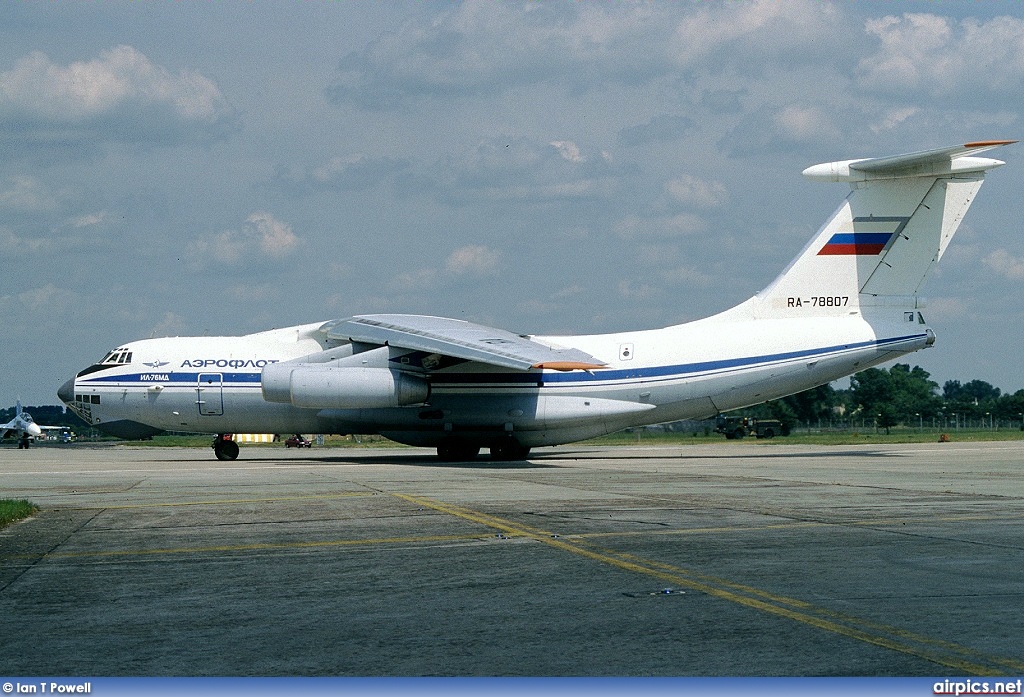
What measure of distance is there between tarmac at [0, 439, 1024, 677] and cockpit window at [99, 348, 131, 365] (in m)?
13.7

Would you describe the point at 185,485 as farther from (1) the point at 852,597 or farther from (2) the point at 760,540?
(1) the point at 852,597

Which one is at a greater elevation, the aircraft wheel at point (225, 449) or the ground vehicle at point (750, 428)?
the ground vehicle at point (750, 428)

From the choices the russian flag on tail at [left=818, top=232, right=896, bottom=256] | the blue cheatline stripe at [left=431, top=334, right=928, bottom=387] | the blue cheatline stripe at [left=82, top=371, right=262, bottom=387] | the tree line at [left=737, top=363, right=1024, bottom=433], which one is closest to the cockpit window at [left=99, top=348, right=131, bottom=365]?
the blue cheatline stripe at [left=82, top=371, right=262, bottom=387]

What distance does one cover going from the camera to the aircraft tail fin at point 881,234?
2862 centimetres

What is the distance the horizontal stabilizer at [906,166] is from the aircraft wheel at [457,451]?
11.5 m

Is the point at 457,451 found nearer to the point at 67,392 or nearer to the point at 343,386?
the point at 343,386

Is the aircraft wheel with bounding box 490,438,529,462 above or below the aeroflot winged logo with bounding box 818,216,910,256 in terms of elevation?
below

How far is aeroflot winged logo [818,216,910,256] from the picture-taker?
29.0m

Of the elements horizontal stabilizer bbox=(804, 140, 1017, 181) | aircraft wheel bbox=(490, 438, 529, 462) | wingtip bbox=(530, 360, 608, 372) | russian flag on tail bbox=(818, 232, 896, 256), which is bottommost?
aircraft wheel bbox=(490, 438, 529, 462)

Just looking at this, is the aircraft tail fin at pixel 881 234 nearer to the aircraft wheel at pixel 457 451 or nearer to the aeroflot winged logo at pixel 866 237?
the aeroflot winged logo at pixel 866 237

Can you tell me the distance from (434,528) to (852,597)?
225 inches

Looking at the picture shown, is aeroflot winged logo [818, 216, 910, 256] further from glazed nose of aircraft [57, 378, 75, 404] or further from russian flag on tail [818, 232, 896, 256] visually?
glazed nose of aircraft [57, 378, 75, 404]

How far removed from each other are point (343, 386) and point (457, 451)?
449 cm

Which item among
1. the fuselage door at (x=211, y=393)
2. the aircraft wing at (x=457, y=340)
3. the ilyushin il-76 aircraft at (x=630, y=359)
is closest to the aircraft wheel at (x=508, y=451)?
the ilyushin il-76 aircraft at (x=630, y=359)
